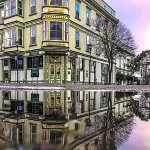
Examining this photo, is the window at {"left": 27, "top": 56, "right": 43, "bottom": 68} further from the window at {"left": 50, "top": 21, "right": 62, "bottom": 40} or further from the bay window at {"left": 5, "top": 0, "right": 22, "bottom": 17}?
the bay window at {"left": 5, "top": 0, "right": 22, "bottom": 17}

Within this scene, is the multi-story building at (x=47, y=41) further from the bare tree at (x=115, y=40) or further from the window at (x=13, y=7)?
the bare tree at (x=115, y=40)

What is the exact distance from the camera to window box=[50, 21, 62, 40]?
1099 inches

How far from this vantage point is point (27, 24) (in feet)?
103

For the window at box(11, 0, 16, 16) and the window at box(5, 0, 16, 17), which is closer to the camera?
the window at box(11, 0, 16, 16)

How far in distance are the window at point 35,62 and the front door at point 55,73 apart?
165cm

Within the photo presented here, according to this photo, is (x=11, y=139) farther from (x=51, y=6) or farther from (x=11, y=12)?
(x=11, y=12)

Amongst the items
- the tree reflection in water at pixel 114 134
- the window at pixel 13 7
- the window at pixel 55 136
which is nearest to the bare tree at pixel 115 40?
the window at pixel 13 7

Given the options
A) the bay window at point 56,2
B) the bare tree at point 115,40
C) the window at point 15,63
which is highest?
the bay window at point 56,2

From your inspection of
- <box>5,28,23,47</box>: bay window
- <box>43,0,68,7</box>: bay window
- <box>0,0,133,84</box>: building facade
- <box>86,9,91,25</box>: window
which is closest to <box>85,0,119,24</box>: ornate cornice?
<box>0,0,133,84</box>: building facade

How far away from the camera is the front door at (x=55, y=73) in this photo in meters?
28.3

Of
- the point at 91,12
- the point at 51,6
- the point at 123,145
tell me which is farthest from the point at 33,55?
the point at 123,145

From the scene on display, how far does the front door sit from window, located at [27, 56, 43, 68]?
1.65 meters

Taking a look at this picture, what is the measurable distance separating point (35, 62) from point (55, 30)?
513 centimetres

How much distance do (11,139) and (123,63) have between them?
59049 millimetres
